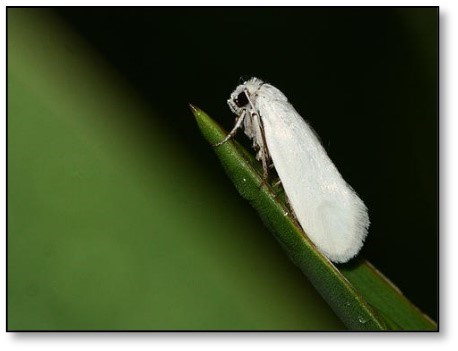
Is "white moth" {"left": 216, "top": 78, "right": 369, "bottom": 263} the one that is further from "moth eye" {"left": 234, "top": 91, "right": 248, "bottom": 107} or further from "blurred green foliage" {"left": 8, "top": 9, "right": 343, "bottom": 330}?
"blurred green foliage" {"left": 8, "top": 9, "right": 343, "bottom": 330}

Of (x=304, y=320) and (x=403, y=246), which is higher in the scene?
(x=403, y=246)

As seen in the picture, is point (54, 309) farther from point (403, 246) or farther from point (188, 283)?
point (403, 246)

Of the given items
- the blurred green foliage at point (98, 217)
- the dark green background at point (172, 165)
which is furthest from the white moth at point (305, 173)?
the blurred green foliage at point (98, 217)

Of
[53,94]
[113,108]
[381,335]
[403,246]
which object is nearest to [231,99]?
[113,108]

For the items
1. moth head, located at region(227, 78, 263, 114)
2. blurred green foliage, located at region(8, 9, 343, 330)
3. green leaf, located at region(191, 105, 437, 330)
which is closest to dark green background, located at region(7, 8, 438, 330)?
blurred green foliage, located at region(8, 9, 343, 330)

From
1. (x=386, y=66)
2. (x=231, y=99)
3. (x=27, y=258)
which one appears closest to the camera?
(x=231, y=99)

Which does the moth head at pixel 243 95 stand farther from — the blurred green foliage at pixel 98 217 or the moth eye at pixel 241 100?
the blurred green foliage at pixel 98 217

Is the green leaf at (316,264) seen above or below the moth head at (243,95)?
below
